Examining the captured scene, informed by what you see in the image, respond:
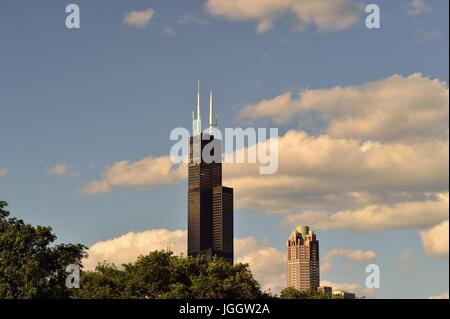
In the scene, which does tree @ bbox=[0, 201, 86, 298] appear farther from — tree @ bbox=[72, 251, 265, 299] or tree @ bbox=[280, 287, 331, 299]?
tree @ bbox=[280, 287, 331, 299]

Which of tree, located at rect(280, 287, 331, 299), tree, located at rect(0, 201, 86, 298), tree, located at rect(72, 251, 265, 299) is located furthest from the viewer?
tree, located at rect(280, 287, 331, 299)

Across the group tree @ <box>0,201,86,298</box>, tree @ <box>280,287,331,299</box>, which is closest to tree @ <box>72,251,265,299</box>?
tree @ <box>0,201,86,298</box>

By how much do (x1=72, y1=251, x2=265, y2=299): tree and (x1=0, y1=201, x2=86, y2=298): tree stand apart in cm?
371

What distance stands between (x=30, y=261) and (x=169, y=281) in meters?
17.2

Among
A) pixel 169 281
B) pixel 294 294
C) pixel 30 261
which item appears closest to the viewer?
pixel 30 261

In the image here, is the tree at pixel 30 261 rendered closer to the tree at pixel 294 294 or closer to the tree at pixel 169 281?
the tree at pixel 169 281

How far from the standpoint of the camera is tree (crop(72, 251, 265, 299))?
3659 inches

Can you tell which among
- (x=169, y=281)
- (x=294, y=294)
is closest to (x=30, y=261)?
(x=169, y=281)

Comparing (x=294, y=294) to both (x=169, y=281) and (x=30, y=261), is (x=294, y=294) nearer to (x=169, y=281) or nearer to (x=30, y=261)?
(x=169, y=281)

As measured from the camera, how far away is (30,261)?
277 feet

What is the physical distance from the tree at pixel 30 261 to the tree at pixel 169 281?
12.2ft

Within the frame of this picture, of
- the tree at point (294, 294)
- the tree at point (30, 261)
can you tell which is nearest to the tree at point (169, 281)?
the tree at point (30, 261)

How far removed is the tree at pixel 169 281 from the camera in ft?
305
